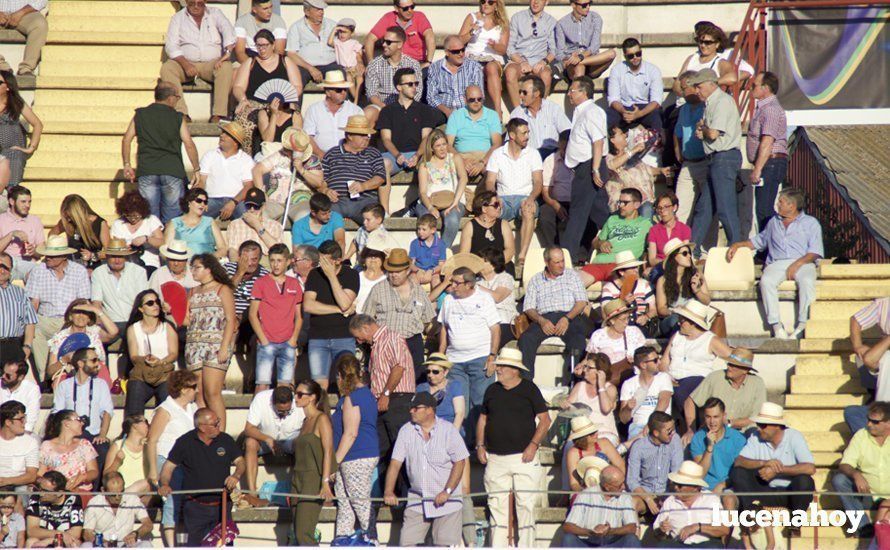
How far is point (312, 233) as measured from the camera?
552 inches

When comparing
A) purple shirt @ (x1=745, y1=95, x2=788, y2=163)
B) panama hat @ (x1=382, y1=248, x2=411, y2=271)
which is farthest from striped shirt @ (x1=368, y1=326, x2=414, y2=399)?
purple shirt @ (x1=745, y1=95, x2=788, y2=163)

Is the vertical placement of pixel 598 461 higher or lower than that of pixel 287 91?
lower

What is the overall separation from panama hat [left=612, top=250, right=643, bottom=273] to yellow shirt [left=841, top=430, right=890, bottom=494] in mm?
2548

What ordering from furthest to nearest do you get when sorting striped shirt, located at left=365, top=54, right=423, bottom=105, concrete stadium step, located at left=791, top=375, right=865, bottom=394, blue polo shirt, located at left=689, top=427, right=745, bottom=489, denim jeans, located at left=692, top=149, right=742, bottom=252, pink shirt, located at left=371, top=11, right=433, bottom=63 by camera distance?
1. pink shirt, located at left=371, top=11, right=433, bottom=63
2. striped shirt, located at left=365, top=54, right=423, bottom=105
3. denim jeans, located at left=692, top=149, right=742, bottom=252
4. concrete stadium step, located at left=791, top=375, right=865, bottom=394
5. blue polo shirt, located at left=689, top=427, right=745, bottom=489

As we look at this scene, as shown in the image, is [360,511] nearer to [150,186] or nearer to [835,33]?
[150,186]

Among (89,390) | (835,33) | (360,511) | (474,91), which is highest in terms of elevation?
(835,33)

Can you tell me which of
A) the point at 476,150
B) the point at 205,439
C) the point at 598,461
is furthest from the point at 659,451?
the point at 476,150

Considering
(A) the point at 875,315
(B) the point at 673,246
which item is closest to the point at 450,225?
(B) the point at 673,246

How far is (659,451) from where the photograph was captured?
11.8 m

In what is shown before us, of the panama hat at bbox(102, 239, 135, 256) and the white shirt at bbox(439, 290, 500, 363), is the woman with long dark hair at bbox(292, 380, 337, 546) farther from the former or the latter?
the panama hat at bbox(102, 239, 135, 256)

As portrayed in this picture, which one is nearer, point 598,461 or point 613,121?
point 598,461

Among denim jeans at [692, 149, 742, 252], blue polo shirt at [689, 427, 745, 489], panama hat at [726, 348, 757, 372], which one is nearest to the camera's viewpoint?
blue polo shirt at [689, 427, 745, 489]

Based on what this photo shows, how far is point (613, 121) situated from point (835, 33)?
10.5ft

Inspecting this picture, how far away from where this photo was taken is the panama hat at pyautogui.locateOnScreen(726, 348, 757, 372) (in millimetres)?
12344
